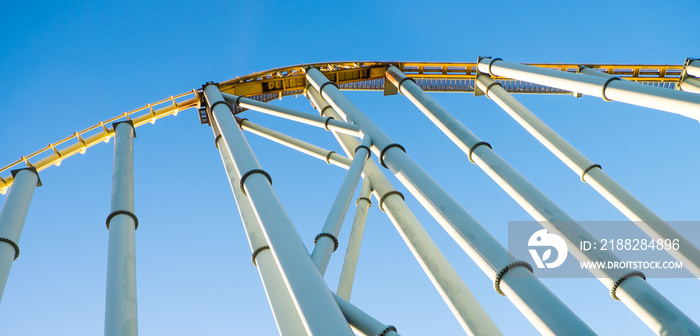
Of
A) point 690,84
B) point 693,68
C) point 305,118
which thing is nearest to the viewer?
point 305,118

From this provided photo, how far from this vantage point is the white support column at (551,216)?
5.77m

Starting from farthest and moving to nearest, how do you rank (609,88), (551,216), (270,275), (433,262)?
(609,88), (433,262), (270,275), (551,216)

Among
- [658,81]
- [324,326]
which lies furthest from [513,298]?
[658,81]

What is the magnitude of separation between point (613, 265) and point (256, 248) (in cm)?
484

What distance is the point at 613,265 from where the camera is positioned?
671 cm

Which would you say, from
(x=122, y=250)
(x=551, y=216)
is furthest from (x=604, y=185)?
(x=122, y=250)

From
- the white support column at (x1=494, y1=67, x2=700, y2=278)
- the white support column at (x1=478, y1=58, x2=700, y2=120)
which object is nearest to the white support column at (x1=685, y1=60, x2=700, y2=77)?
the white support column at (x1=494, y1=67, x2=700, y2=278)

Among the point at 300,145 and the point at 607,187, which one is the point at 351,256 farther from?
the point at 607,187

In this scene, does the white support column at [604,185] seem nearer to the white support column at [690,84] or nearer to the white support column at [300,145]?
the white support column at [300,145]

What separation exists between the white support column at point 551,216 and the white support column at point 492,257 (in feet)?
0.25

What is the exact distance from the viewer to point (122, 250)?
7.83 meters

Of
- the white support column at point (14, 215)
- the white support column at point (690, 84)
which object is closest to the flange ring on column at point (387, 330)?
the white support column at point (14, 215)

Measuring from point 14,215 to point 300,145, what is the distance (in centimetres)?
519

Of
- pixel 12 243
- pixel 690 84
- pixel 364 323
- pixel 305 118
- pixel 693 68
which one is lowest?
pixel 364 323
